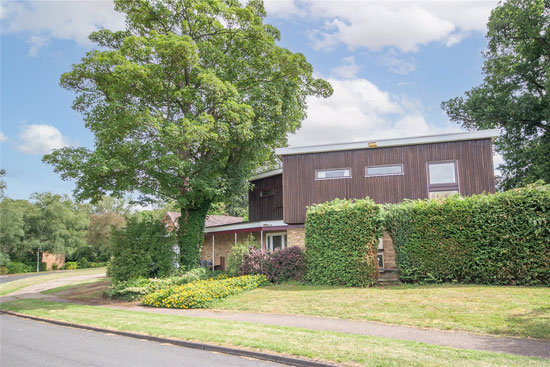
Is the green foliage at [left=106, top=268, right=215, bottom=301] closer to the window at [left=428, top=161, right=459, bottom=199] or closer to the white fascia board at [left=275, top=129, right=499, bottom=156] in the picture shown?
the white fascia board at [left=275, top=129, right=499, bottom=156]

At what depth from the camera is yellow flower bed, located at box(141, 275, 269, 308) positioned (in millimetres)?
13555

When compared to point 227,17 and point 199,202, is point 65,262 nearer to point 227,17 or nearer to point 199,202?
point 199,202

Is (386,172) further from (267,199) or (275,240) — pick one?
(267,199)

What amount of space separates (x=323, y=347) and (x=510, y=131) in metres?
26.8

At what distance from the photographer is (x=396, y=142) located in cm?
1862

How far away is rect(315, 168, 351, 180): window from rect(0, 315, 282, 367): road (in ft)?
39.9

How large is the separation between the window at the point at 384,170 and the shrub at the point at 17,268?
133 ft

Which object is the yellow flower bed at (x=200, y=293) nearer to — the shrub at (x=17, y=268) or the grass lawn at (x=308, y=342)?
the grass lawn at (x=308, y=342)

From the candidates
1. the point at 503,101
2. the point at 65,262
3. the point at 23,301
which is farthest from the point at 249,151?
the point at 65,262

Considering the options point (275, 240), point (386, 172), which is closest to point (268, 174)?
point (275, 240)

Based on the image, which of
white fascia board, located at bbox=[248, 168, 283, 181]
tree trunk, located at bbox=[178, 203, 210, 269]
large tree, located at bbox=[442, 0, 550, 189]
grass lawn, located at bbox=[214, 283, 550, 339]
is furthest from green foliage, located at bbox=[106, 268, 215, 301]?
large tree, located at bbox=[442, 0, 550, 189]

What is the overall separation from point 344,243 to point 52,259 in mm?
44725

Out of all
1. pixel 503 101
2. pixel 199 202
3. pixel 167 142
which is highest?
pixel 503 101

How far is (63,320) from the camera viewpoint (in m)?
12.1
